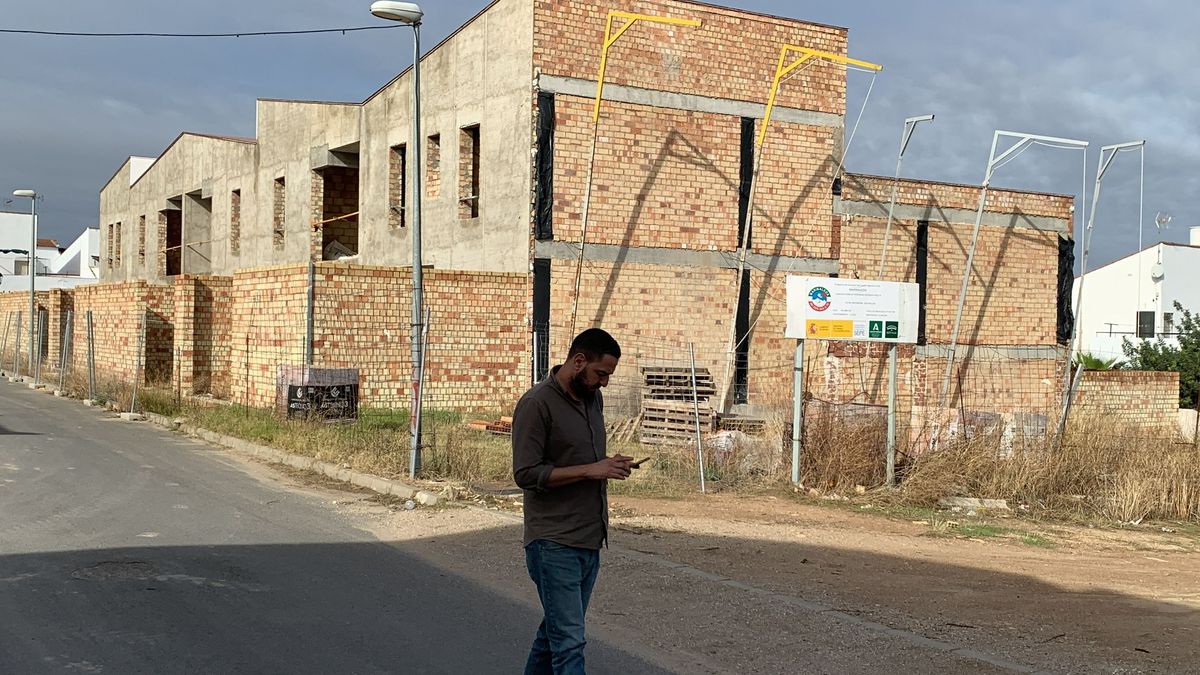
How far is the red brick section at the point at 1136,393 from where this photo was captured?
27234 mm

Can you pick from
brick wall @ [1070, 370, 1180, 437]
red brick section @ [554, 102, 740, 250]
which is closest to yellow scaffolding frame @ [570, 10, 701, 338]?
red brick section @ [554, 102, 740, 250]

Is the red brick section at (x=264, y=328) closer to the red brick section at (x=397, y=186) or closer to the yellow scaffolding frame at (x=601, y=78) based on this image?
the red brick section at (x=397, y=186)

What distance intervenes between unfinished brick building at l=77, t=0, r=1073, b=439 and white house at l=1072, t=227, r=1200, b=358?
23441mm

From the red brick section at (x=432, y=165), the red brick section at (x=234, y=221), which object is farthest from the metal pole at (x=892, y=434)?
the red brick section at (x=234, y=221)

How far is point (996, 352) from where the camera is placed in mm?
27031

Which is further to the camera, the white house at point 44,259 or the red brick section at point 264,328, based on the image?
the white house at point 44,259

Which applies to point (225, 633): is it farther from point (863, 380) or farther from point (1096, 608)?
point (863, 380)

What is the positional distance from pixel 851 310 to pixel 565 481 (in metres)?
10.2

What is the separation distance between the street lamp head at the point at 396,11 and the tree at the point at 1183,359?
28507mm

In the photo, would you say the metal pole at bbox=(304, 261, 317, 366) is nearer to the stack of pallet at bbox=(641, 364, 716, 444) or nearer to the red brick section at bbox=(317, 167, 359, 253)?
the stack of pallet at bbox=(641, 364, 716, 444)

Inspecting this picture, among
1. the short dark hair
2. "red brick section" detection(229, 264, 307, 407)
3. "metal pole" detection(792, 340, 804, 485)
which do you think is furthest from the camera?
"red brick section" detection(229, 264, 307, 407)

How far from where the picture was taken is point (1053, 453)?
1458 centimetres

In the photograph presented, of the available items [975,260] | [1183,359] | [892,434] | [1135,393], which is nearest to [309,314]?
[892,434]

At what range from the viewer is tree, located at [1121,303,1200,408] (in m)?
34.2
